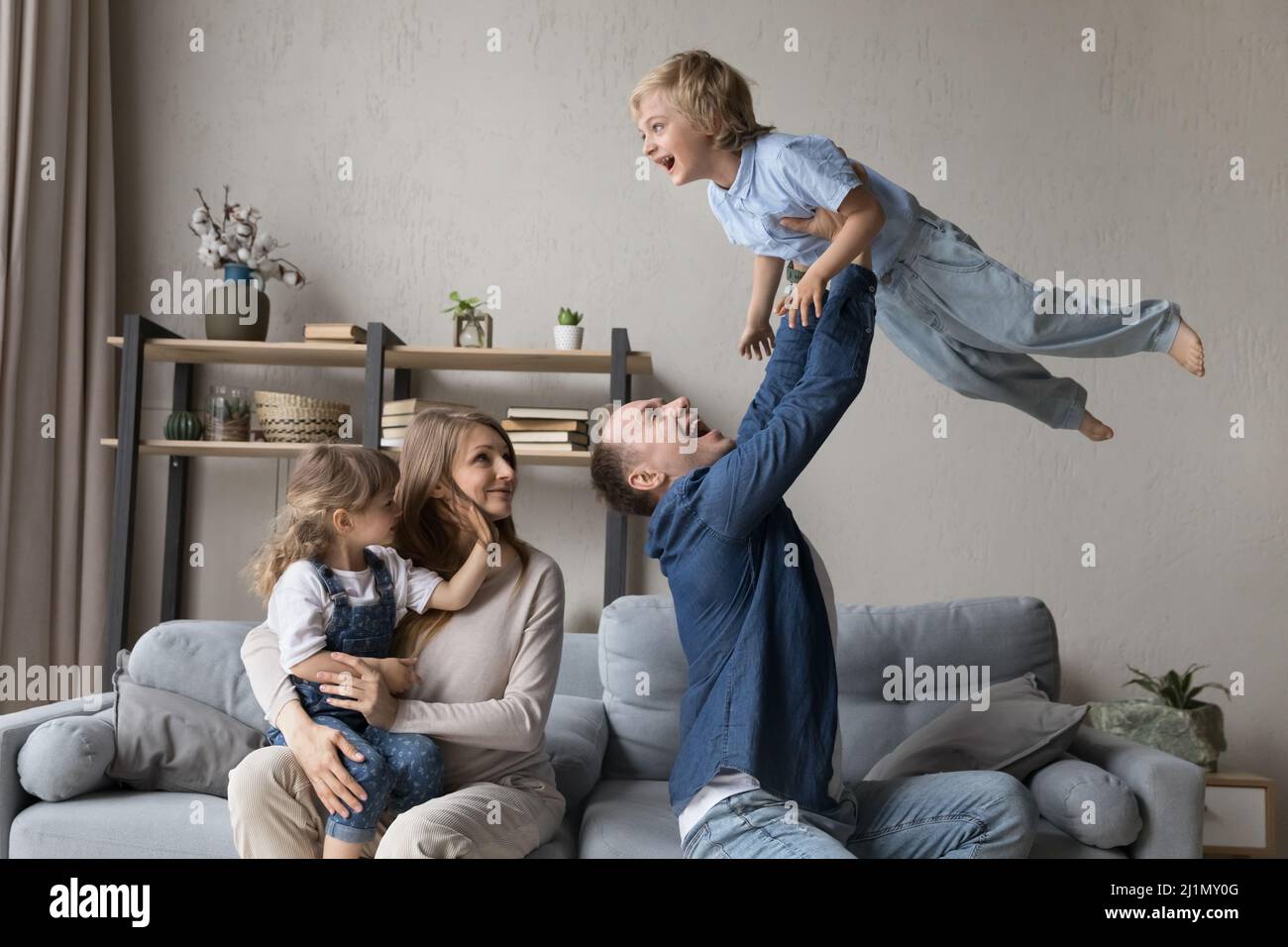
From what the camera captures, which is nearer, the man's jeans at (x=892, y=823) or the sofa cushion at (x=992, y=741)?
the man's jeans at (x=892, y=823)

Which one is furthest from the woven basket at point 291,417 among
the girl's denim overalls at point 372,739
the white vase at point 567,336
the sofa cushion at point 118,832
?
the girl's denim overalls at point 372,739

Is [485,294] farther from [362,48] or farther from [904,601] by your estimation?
[904,601]

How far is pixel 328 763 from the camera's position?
171cm

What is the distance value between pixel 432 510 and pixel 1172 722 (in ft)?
7.15

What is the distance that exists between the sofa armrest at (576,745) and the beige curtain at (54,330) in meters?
1.51

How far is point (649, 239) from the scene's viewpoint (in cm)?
366

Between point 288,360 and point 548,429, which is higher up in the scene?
point 288,360

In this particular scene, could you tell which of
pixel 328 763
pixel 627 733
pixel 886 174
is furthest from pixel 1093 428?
pixel 886 174

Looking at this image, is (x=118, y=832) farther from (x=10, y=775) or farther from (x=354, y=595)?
(x=354, y=595)

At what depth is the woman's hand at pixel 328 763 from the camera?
1.70 meters

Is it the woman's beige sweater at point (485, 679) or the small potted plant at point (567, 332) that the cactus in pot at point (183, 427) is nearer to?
the small potted plant at point (567, 332)

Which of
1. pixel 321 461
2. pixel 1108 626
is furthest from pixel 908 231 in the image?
pixel 1108 626
